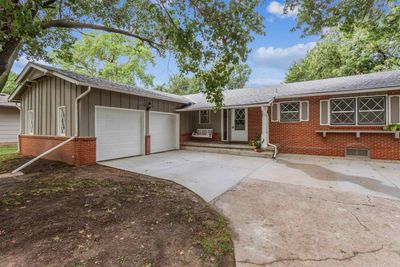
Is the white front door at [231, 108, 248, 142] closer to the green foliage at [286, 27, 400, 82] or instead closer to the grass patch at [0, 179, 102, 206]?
the grass patch at [0, 179, 102, 206]

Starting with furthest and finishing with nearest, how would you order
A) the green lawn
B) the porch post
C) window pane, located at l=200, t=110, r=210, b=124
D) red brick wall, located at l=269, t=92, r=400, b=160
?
window pane, located at l=200, t=110, r=210, b=124 → the green lawn → the porch post → red brick wall, located at l=269, t=92, r=400, b=160

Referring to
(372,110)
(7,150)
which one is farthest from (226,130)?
(7,150)

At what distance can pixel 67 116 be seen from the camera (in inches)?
293

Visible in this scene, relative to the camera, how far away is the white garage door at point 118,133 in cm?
783

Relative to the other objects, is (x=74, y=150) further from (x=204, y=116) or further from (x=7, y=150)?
(x=7, y=150)

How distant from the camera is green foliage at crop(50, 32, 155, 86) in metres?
20.9

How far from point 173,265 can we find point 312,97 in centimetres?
941

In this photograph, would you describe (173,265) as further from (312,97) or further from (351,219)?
(312,97)

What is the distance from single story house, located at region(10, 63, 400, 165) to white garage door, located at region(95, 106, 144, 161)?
39 mm

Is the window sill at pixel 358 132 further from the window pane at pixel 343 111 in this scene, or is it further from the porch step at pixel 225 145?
the porch step at pixel 225 145

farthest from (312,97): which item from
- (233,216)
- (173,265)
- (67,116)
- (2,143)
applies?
(2,143)

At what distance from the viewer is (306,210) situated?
3.46m

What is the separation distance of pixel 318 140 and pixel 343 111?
159 centimetres

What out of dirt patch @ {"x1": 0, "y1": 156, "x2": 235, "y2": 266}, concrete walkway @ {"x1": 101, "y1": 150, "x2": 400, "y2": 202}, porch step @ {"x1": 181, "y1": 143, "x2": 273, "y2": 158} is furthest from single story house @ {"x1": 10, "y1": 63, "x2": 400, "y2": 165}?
dirt patch @ {"x1": 0, "y1": 156, "x2": 235, "y2": 266}
